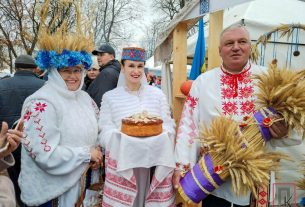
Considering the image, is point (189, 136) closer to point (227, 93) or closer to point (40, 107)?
point (227, 93)

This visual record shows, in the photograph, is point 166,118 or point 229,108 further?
point 166,118

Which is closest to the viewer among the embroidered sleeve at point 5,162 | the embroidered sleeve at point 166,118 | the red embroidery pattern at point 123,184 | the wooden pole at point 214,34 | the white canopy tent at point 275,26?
the embroidered sleeve at point 5,162

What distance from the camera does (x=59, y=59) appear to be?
2.60 meters

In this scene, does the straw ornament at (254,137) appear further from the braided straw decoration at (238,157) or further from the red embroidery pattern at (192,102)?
the red embroidery pattern at (192,102)

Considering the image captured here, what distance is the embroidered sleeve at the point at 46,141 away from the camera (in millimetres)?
2418

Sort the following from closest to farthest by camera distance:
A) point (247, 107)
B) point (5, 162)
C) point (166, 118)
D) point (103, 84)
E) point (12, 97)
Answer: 1. point (5, 162)
2. point (247, 107)
3. point (166, 118)
4. point (12, 97)
5. point (103, 84)

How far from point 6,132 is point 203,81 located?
1456 mm

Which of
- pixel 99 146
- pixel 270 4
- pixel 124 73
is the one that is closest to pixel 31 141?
pixel 99 146

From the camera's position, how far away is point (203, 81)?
252 centimetres

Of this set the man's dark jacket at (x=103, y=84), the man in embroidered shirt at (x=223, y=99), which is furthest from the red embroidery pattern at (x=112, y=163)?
the man's dark jacket at (x=103, y=84)

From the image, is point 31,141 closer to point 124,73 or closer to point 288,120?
point 124,73

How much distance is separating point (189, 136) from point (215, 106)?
303 mm

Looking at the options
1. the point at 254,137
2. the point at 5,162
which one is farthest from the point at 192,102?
the point at 5,162

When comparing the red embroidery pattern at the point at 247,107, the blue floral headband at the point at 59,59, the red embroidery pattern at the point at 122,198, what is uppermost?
the blue floral headband at the point at 59,59
